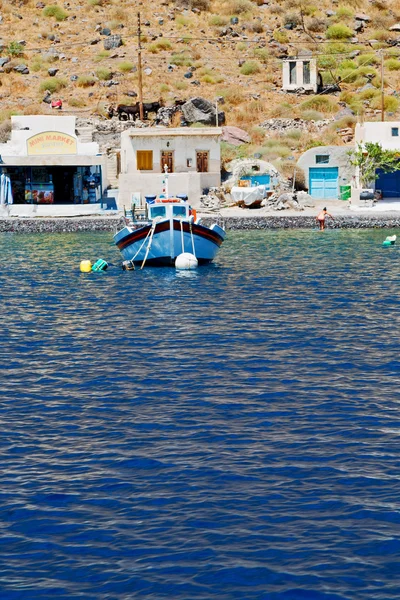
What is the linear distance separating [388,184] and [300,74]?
26418mm

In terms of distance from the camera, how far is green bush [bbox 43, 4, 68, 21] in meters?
99.4

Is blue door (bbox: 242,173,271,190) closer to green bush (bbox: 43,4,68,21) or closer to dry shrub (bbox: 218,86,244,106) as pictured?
dry shrub (bbox: 218,86,244,106)

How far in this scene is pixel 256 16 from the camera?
102 metres

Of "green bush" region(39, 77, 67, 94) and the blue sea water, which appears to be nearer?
the blue sea water

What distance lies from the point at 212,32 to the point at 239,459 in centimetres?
8918

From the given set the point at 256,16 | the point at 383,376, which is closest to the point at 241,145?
the point at 256,16

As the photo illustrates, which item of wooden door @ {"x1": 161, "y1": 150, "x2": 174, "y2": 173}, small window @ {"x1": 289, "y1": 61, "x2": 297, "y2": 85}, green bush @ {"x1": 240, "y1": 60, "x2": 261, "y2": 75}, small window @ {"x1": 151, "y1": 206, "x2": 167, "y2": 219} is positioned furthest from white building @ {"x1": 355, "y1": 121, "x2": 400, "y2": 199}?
green bush @ {"x1": 240, "y1": 60, "x2": 261, "y2": 75}

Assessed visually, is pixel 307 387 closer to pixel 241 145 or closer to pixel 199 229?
pixel 199 229

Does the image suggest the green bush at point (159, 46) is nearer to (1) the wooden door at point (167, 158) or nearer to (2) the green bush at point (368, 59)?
(2) the green bush at point (368, 59)

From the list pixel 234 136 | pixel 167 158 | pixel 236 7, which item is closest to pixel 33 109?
pixel 234 136

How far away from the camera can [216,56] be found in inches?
3674

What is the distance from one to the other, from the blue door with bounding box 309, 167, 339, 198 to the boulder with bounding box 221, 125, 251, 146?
10.5 meters

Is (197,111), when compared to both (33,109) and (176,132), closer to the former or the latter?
(176,132)

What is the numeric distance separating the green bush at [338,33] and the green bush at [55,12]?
90.8 feet
